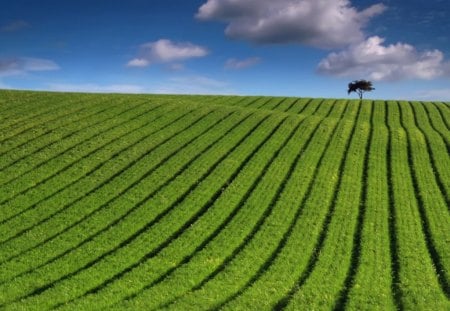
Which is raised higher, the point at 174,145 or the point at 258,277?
the point at 174,145

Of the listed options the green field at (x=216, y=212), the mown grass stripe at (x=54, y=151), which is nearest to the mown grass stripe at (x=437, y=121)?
the green field at (x=216, y=212)

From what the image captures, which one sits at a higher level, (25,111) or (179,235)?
(25,111)

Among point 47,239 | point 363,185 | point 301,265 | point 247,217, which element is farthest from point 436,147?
point 47,239

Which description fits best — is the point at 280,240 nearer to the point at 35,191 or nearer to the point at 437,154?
the point at 35,191

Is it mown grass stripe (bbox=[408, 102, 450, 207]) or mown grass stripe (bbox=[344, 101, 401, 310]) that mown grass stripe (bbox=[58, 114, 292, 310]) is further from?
mown grass stripe (bbox=[408, 102, 450, 207])

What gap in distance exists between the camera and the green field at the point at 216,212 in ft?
71.3

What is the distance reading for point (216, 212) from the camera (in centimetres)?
3075

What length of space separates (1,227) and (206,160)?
636 inches

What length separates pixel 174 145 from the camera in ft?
142

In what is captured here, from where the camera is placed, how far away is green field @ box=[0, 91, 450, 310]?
2172cm

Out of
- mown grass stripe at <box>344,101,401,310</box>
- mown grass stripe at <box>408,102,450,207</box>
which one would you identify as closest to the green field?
mown grass stripe at <box>344,101,401,310</box>

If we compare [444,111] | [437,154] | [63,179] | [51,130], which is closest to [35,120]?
[51,130]

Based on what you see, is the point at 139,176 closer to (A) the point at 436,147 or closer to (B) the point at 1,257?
(B) the point at 1,257

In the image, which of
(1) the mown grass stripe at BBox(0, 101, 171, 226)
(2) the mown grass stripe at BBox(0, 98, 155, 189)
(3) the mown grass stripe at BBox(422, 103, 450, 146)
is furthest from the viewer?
(3) the mown grass stripe at BBox(422, 103, 450, 146)
